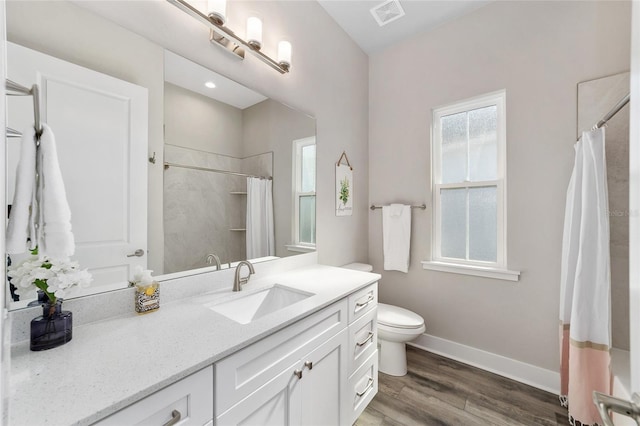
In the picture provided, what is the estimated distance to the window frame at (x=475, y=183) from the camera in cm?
196

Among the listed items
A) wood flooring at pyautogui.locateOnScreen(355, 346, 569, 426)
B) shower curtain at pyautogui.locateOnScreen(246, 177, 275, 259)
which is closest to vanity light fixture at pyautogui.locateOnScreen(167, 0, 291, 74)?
shower curtain at pyautogui.locateOnScreen(246, 177, 275, 259)

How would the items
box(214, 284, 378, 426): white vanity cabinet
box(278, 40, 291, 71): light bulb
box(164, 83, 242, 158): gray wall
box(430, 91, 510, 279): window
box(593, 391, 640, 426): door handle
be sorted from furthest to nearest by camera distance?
box(430, 91, 510, 279): window < box(278, 40, 291, 71): light bulb < box(164, 83, 242, 158): gray wall < box(214, 284, 378, 426): white vanity cabinet < box(593, 391, 640, 426): door handle

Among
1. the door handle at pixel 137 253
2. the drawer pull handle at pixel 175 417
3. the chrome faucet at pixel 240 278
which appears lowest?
the drawer pull handle at pixel 175 417

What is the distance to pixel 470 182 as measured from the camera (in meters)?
2.11

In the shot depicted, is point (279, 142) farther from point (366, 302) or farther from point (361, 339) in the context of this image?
point (361, 339)

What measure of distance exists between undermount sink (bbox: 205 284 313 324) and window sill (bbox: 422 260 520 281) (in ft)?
4.59

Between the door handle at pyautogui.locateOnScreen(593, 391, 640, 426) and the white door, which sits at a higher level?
the white door

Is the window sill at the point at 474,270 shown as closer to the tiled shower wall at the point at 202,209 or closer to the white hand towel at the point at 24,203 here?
the tiled shower wall at the point at 202,209

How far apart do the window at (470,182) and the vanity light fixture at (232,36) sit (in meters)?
1.44

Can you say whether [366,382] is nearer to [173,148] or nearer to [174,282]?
[174,282]

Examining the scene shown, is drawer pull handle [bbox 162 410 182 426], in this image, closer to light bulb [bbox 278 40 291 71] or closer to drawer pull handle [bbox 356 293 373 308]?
drawer pull handle [bbox 356 293 373 308]

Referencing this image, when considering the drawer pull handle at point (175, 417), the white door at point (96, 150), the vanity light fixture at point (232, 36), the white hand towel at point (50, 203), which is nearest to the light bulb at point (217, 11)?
the vanity light fixture at point (232, 36)

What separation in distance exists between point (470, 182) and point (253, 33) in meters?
1.92

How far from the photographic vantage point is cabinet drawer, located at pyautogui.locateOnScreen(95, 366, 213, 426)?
0.58 metres
